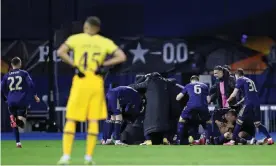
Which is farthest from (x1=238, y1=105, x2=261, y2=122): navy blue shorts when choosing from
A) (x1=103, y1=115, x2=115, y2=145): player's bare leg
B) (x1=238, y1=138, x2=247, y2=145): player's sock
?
(x1=103, y1=115, x2=115, y2=145): player's bare leg

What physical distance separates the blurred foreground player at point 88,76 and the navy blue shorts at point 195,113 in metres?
6.99

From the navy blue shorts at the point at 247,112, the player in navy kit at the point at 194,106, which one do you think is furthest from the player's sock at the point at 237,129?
the player in navy kit at the point at 194,106

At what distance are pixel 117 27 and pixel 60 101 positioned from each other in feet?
9.93

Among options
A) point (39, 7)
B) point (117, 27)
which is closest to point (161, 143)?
point (117, 27)

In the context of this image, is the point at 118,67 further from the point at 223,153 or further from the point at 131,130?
the point at 223,153

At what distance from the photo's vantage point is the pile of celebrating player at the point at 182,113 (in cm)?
1883

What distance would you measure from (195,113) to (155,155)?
12.7 feet

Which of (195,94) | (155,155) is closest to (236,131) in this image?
(195,94)

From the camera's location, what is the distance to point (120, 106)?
19.1 m

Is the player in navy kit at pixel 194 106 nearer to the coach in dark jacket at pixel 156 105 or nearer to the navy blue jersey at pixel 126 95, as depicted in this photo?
the coach in dark jacket at pixel 156 105

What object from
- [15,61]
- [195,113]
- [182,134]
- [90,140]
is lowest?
[182,134]

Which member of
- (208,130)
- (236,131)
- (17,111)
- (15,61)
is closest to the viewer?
(15,61)

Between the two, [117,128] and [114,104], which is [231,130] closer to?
[117,128]

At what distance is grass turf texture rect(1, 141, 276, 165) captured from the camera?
13.4m
